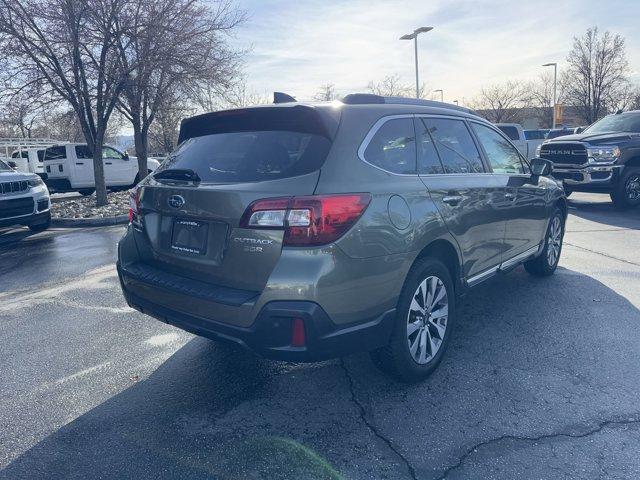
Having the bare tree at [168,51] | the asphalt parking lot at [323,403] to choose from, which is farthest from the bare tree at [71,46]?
the asphalt parking lot at [323,403]

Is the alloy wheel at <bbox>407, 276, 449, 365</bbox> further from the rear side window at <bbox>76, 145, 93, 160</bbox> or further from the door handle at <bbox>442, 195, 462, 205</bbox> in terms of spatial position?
the rear side window at <bbox>76, 145, 93, 160</bbox>

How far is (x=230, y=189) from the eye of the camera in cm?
271

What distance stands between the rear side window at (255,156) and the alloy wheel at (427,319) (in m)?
1.12

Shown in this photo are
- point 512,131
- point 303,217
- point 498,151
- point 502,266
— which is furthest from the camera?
point 512,131

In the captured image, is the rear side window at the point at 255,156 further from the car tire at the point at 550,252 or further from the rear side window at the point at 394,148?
the car tire at the point at 550,252

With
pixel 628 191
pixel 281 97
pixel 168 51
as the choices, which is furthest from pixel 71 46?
pixel 628 191

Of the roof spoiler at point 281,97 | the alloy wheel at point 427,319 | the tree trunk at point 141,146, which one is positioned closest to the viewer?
the alloy wheel at point 427,319

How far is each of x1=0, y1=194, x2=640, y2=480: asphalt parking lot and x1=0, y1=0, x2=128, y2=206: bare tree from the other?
28.8ft

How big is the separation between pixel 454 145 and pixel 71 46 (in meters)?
11.1

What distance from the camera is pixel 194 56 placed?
12.3 metres

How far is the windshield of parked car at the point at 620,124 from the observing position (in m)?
11.4

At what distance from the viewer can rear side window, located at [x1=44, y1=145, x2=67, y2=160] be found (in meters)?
16.7

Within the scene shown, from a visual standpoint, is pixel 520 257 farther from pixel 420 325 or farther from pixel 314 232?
pixel 314 232

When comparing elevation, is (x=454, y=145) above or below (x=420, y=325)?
above
